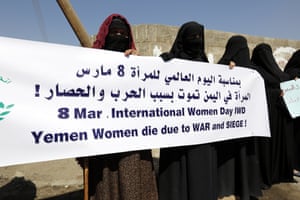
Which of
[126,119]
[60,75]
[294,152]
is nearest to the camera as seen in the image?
[60,75]

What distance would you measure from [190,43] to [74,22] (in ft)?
3.09

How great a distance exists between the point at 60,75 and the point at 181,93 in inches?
35.4

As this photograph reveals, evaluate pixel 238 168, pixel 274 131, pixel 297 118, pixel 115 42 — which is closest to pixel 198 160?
pixel 238 168

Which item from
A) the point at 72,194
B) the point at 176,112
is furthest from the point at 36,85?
the point at 72,194

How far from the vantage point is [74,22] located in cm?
169

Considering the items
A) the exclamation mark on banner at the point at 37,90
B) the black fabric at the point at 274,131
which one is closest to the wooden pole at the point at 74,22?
the exclamation mark on banner at the point at 37,90

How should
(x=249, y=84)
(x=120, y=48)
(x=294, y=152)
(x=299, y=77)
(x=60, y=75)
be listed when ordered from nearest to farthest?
(x=60, y=75)
(x=120, y=48)
(x=249, y=84)
(x=299, y=77)
(x=294, y=152)

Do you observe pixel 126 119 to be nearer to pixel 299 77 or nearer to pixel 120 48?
pixel 120 48

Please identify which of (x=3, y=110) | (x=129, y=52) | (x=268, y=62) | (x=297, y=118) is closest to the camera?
(x=3, y=110)

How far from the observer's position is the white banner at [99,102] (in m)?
1.27

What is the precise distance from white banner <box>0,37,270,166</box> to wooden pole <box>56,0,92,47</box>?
31 centimetres

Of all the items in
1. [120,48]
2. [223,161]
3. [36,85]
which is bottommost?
[223,161]

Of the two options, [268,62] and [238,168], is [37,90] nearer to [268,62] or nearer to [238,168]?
[238,168]

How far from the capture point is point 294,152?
317cm
